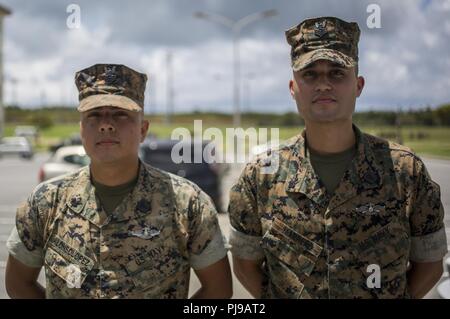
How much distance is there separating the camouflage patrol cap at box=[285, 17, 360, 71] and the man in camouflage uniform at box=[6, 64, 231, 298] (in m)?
0.69

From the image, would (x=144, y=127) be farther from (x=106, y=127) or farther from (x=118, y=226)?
(x=118, y=226)

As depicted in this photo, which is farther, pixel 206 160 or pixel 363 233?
pixel 206 160

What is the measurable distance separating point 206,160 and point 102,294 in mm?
5088

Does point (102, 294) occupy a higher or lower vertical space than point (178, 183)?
lower

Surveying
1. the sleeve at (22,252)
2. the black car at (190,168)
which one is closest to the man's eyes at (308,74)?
the sleeve at (22,252)

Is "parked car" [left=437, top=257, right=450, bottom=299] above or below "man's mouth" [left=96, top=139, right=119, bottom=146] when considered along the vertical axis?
below

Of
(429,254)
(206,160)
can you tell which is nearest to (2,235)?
(429,254)

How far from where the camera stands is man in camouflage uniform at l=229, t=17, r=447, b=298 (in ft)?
7.13

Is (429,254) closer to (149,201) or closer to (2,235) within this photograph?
(149,201)

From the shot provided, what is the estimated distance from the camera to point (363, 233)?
7.20ft

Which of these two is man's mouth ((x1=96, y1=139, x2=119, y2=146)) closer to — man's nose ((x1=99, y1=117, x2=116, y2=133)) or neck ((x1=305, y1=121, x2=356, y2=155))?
man's nose ((x1=99, y1=117, x2=116, y2=133))

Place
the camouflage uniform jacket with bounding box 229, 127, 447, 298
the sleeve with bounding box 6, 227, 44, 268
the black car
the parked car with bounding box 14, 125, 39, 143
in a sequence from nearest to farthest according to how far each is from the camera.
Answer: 1. the camouflage uniform jacket with bounding box 229, 127, 447, 298
2. the sleeve with bounding box 6, 227, 44, 268
3. the black car
4. the parked car with bounding box 14, 125, 39, 143

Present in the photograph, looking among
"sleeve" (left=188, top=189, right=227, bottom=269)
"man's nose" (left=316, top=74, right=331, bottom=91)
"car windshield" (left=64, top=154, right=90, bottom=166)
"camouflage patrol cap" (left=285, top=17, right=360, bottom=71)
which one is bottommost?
"sleeve" (left=188, top=189, right=227, bottom=269)

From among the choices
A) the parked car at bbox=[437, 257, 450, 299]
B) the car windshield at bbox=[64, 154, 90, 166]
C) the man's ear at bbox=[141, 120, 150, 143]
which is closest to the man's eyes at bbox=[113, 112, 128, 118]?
the man's ear at bbox=[141, 120, 150, 143]
